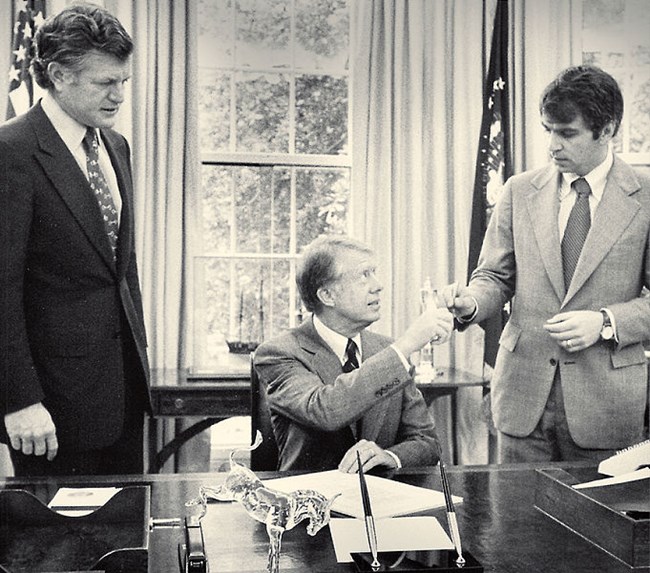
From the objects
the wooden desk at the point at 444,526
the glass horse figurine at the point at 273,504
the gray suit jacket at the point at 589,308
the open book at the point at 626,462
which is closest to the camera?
the glass horse figurine at the point at 273,504

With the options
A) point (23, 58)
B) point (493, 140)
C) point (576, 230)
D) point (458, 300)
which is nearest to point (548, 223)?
point (576, 230)

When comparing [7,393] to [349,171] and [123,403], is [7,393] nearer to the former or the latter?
[123,403]

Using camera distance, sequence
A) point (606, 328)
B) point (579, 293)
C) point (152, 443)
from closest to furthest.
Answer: point (606, 328) < point (579, 293) < point (152, 443)

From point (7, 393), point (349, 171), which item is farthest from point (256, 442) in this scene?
point (349, 171)

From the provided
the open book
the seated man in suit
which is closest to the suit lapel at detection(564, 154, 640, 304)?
the seated man in suit

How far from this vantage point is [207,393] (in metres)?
3.62

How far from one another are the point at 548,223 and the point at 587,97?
36 centimetres

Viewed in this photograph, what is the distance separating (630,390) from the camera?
7.98ft

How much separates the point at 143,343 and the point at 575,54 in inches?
112

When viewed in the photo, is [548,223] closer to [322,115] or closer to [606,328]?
[606,328]

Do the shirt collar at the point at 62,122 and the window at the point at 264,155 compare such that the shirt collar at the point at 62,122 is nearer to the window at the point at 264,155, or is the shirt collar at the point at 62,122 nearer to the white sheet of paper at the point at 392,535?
the white sheet of paper at the point at 392,535

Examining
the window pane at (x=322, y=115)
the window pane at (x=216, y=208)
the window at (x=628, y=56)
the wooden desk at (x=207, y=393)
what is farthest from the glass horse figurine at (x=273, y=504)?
the window at (x=628, y=56)

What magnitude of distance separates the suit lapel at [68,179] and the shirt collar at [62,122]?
0.02 meters

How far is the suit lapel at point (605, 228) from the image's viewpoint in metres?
2.43
